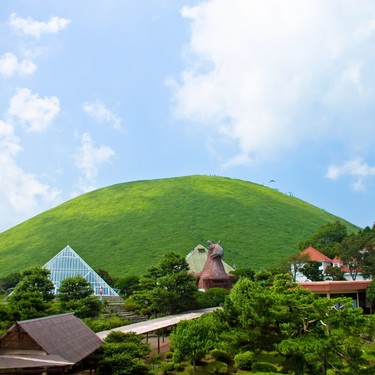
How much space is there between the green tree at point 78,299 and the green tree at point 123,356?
47.1 feet

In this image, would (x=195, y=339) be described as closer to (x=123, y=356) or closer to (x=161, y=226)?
(x=123, y=356)

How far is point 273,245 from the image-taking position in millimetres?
89250

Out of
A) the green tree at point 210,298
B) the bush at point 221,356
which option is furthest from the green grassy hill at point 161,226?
the bush at point 221,356

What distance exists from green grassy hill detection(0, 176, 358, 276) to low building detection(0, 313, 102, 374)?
5606 cm

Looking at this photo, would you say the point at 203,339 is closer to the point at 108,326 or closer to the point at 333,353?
the point at 333,353

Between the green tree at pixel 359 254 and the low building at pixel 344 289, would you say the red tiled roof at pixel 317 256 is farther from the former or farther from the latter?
the low building at pixel 344 289

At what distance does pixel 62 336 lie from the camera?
854 inches

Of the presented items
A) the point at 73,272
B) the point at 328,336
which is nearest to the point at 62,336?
the point at 328,336

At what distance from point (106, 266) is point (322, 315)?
67.6 meters

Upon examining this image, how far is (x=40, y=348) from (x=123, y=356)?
4.28m

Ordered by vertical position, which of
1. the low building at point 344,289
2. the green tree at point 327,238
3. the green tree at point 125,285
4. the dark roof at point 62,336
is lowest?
the dark roof at point 62,336

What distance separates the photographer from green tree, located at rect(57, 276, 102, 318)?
3816 centimetres

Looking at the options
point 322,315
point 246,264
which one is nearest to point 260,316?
point 322,315

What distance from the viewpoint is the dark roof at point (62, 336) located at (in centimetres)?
2002
